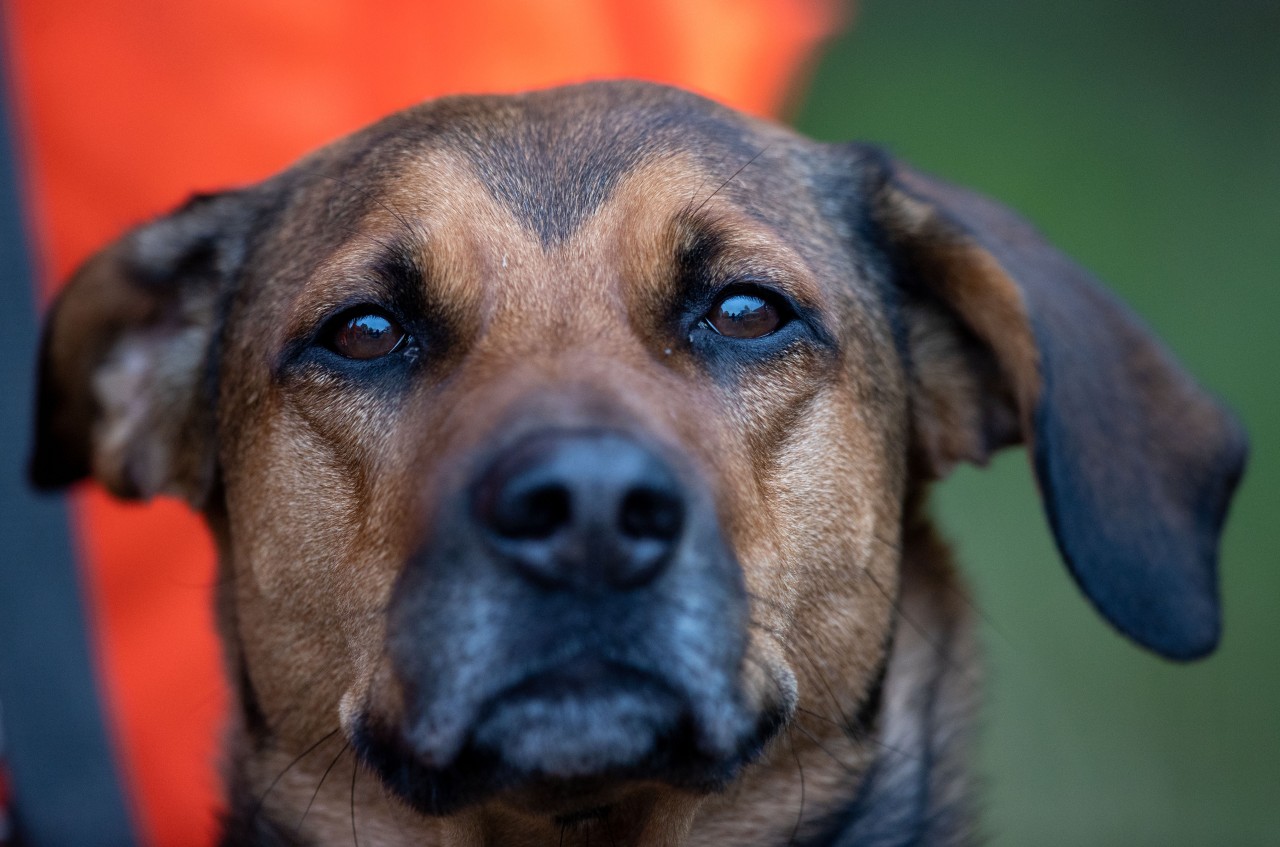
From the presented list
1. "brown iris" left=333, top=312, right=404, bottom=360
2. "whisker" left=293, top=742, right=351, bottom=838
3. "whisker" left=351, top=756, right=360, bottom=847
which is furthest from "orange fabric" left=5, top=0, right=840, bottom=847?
"brown iris" left=333, top=312, right=404, bottom=360

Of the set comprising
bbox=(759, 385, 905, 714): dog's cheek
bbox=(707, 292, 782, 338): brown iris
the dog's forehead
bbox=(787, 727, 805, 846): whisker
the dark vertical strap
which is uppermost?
the dog's forehead

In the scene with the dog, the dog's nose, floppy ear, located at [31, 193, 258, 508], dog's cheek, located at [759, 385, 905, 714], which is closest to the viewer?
the dog's nose

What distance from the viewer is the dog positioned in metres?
2.27

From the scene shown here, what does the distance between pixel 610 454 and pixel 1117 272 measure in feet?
19.4

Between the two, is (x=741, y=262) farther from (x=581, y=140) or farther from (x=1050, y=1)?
(x=1050, y=1)

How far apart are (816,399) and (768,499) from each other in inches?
12.0

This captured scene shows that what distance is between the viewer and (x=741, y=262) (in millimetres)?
2922

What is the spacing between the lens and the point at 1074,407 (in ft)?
9.86

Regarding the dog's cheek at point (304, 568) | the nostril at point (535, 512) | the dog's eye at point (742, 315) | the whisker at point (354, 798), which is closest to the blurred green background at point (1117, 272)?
the whisker at point (354, 798)

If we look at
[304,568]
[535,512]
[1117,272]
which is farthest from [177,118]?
[1117,272]

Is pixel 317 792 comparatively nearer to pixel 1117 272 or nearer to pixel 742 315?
pixel 742 315

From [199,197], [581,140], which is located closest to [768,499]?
[581,140]

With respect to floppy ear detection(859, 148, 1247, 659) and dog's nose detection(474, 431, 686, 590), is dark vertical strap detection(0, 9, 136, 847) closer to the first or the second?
dog's nose detection(474, 431, 686, 590)

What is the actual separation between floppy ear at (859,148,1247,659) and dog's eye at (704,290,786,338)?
59 cm
